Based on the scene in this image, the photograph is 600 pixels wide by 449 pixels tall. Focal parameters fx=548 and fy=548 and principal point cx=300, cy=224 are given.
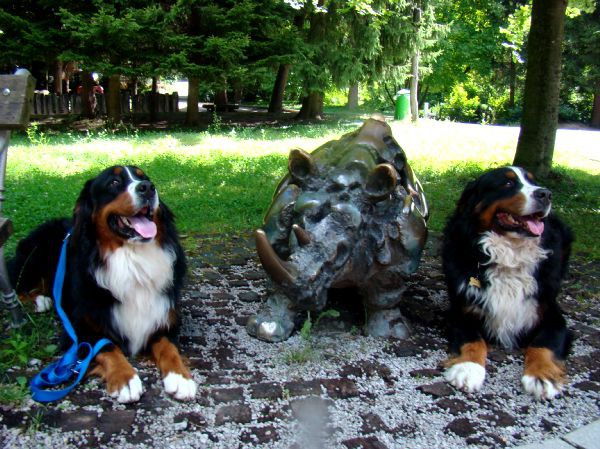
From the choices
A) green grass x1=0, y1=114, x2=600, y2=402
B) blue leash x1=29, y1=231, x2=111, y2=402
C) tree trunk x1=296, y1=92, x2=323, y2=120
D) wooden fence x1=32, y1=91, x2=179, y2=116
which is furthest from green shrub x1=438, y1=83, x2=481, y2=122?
blue leash x1=29, y1=231, x2=111, y2=402

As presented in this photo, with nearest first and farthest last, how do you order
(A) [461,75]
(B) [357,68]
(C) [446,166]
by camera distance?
1. (C) [446,166]
2. (B) [357,68]
3. (A) [461,75]

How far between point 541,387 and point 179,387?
88.7 inches

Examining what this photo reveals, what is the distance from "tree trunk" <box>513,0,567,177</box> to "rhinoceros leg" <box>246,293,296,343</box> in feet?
21.0

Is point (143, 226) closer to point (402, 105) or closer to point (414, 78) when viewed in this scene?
point (414, 78)

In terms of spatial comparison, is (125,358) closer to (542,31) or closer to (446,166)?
(542,31)

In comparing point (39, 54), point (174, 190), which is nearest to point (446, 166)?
point (174, 190)

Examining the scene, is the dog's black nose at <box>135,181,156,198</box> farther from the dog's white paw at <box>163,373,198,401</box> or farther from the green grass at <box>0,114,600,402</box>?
the green grass at <box>0,114,600,402</box>

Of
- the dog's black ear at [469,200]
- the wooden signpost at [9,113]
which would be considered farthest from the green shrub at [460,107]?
the wooden signpost at [9,113]

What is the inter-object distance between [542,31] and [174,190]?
20.3 ft

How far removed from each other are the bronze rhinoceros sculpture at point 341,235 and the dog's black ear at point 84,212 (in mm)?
1079

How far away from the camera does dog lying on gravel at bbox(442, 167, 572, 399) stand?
11.7 ft

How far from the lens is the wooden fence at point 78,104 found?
69.4 ft

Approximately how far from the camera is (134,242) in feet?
11.0

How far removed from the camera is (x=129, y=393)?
3168mm
